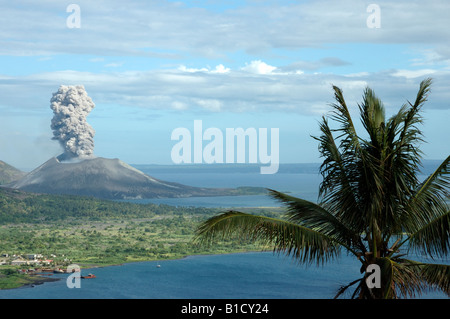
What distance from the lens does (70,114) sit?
9312cm

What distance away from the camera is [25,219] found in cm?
9769

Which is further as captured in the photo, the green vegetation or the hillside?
the hillside

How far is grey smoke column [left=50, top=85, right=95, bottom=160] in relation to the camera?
3652 inches

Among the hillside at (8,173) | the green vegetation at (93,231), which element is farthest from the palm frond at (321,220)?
the hillside at (8,173)

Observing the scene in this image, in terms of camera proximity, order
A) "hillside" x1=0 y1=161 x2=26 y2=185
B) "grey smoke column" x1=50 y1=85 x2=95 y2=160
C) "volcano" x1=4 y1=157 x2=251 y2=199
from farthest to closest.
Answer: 1. "hillside" x1=0 y1=161 x2=26 y2=185
2. "volcano" x1=4 y1=157 x2=251 y2=199
3. "grey smoke column" x1=50 y1=85 x2=95 y2=160

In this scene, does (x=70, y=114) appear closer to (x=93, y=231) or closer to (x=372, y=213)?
(x=93, y=231)

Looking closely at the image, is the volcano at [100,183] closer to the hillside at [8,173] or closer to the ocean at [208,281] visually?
the hillside at [8,173]

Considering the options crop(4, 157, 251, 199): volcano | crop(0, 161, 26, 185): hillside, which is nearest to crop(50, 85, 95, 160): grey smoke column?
crop(4, 157, 251, 199): volcano

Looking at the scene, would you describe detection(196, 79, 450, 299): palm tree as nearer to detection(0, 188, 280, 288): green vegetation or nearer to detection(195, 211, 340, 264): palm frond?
detection(195, 211, 340, 264): palm frond

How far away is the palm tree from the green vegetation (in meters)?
49.9

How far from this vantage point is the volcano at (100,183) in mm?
135200

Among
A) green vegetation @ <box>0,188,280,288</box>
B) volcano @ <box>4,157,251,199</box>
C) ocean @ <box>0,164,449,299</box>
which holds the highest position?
volcano @ <box>4,157,251,199</box>

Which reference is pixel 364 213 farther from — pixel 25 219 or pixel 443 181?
pixel 25 219

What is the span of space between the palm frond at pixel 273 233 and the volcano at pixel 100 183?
402 feet
